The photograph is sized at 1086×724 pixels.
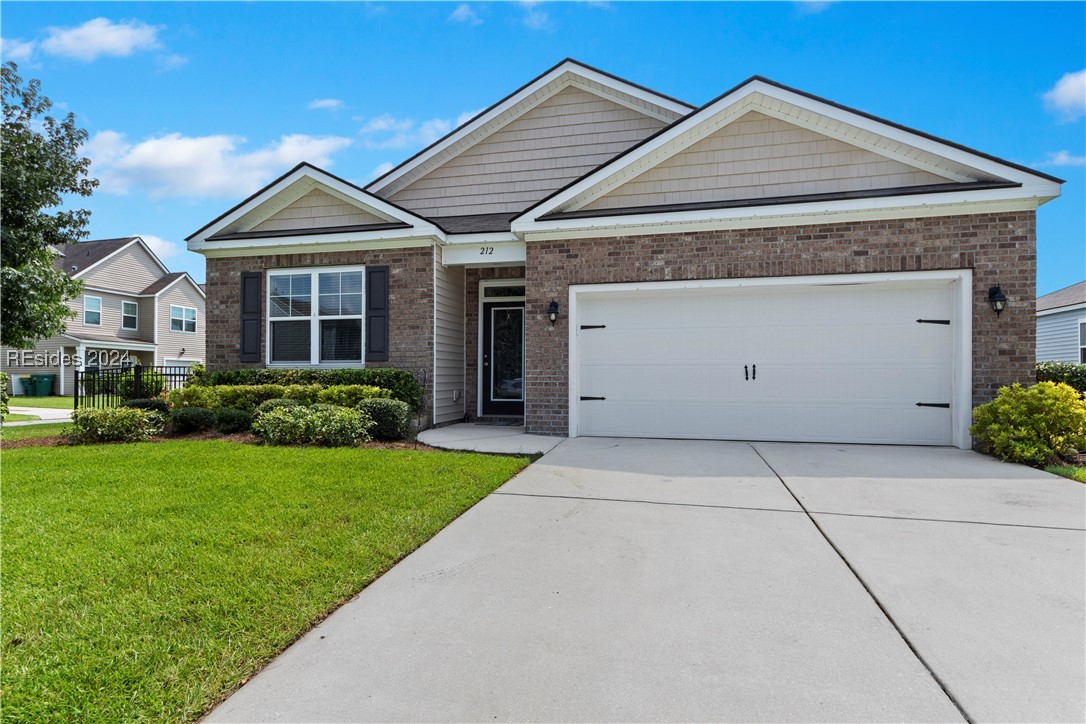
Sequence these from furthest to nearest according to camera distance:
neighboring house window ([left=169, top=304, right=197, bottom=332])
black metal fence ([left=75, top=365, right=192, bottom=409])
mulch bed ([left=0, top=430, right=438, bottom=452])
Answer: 1. neighboring house window ([left=169, top=304, right=197, bottom=332])
2. black metal fence ([left=75, top=365, right=192, bottom=409])
3. mulch bed ([left=0, top=430, right=438, bottom=452])

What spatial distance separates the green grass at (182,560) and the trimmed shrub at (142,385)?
568 centimetres

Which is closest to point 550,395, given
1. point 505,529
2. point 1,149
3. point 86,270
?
point 505,529

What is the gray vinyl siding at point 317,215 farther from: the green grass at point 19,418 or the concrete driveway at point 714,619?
the green grass at point 19,418

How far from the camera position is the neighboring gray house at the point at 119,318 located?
23.4m

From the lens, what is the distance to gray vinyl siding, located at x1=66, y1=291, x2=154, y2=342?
23.4m

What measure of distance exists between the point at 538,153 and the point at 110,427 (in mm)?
8708

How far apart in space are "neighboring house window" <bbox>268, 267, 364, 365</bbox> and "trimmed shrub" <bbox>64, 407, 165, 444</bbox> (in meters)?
2.29

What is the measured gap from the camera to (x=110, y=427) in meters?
7.80

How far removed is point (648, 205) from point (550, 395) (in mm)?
3248

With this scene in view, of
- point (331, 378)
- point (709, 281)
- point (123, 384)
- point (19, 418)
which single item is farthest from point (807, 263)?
point (19, 418)

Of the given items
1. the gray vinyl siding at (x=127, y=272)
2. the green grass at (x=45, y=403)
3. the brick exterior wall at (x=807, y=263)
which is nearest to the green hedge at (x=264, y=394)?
the brick exterior wall at (x=807, y=263)

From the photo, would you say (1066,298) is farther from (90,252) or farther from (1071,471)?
(90,252)

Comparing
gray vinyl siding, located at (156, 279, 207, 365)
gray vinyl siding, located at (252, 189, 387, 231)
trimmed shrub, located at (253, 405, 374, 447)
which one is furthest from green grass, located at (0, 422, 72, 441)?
gray vinyl siding, located at (156, 279, 207, 365)

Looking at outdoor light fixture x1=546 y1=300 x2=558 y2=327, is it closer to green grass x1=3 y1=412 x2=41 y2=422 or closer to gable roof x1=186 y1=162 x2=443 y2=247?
gable roof x1=186 y1=162 x2=443 y2=247
